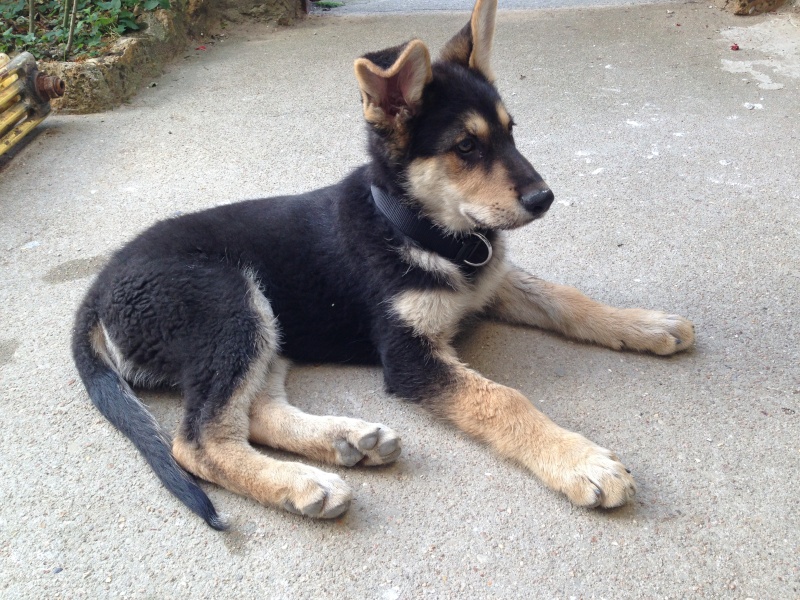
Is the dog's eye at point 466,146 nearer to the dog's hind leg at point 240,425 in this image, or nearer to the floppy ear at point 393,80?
the floppy ear at point 393,80

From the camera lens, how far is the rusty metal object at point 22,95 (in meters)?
5.61

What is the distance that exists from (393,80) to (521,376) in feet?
4.88

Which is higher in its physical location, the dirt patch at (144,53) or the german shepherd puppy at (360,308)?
the german shepherd puppy at (360,308)

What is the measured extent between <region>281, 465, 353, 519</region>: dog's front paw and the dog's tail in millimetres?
285

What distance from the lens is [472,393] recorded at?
2.81 m

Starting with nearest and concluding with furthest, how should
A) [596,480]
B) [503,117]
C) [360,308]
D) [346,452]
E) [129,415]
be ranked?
[596,480]
[346,452]
[129,415]
[503,117]
[360,308]

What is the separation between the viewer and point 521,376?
126 inches

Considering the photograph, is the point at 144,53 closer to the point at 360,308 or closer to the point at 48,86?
the point at 48,86

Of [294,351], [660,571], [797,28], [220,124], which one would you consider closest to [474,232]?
[294,351]

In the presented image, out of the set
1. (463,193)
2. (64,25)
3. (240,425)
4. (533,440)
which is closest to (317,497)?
(240,425)

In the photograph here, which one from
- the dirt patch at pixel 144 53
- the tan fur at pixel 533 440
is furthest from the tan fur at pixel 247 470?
the dirt patch at pixel 144 53

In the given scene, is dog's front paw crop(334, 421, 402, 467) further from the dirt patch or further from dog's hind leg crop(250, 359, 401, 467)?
the dirt patch

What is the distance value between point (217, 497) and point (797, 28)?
24.1ft

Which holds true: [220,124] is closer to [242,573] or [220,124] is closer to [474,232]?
[474,232]
